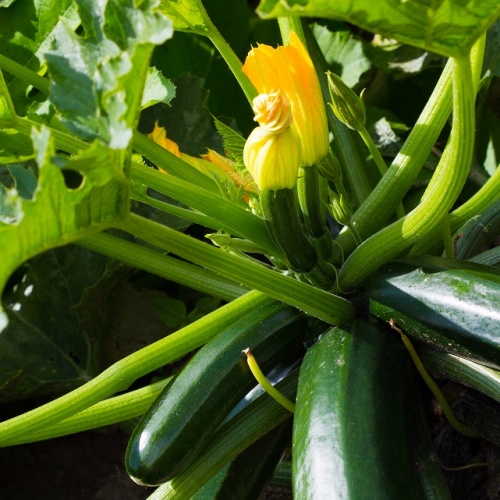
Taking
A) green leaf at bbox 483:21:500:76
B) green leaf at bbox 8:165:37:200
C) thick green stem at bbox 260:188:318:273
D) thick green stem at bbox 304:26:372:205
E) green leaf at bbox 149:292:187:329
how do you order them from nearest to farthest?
1. green leaf at bbox 8:165:37:200
2. thick green stem at bbox 260:188:318:273
3. thick green stem at bbox 304:26:372:205
4. green leaf at bbox 483:21:500:76
5. green leaf at bbox 149:292:187:329

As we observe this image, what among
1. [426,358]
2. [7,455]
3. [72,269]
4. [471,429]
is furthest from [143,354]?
[7,455]

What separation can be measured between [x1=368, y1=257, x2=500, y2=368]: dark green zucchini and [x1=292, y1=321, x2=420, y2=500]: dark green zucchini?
0.06m

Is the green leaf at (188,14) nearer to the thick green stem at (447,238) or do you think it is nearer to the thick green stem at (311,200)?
the thick green stem at (311,200)

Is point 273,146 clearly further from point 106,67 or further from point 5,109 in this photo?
point 5,109

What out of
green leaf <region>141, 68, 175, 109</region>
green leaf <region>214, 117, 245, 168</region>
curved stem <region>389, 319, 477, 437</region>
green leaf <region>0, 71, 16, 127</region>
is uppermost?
green leaf <region>0, 71, 16, 127</region>

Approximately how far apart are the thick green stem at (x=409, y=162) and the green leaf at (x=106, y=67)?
1.66 feet

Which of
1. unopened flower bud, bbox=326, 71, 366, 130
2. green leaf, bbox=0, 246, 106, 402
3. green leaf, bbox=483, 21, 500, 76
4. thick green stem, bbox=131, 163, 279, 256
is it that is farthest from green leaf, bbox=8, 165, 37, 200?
green leaf, bbox=483, 21, 500, 76

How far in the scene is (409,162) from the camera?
1278 mm

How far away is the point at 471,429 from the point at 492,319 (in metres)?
0.33

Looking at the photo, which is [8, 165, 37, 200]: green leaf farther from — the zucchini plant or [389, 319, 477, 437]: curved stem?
[389, 319, 477, 437]: curved stem

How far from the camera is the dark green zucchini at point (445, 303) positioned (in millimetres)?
1053

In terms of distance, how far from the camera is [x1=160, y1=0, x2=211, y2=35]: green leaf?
133 centimetres

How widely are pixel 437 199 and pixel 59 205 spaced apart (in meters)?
0.51

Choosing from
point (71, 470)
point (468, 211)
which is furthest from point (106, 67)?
point (71, 470)
